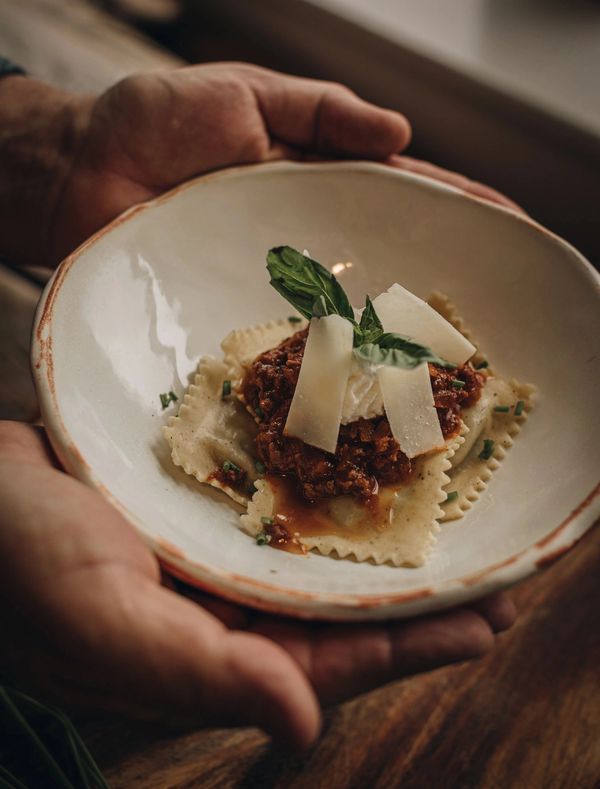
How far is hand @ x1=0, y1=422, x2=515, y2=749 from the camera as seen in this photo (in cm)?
250

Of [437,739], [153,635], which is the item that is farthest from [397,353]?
[437,739]

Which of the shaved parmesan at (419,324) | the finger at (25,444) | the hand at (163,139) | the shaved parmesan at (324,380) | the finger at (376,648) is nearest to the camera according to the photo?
the finger at (376,648)

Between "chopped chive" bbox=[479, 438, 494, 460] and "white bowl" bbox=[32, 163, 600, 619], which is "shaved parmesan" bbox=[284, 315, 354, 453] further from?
"chopped chive" bbox=[479, 438, 494, 460]

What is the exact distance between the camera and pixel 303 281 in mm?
3625

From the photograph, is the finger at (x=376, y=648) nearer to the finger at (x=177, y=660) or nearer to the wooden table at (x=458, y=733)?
the finger at (x=177, y=660)

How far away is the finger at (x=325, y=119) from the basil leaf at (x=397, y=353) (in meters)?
1.93

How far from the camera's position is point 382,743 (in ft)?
12.6

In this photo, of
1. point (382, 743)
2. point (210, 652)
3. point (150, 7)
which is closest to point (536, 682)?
point (382, 743)

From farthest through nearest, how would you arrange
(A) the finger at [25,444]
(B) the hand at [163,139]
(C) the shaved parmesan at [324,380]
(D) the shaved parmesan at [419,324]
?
1. (B) the hand at [163,139]
2. (D) the shaved parmesan at [419,324]
3. (C) the shaved parmesan at [324,380]
4. (A) the finger at [25,444]

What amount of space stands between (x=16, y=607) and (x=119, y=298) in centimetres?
189

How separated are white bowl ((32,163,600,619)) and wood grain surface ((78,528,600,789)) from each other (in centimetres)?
108

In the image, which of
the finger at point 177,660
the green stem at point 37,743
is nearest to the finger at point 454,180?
the finger at point 177,660

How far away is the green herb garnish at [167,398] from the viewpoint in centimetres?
409

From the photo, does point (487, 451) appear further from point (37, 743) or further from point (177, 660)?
point (37, 743)
